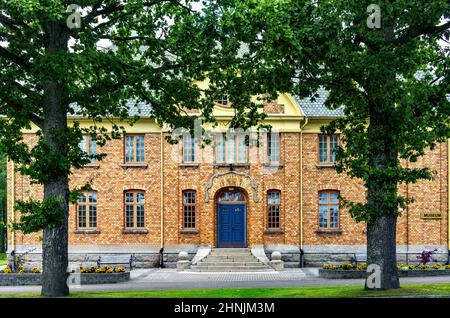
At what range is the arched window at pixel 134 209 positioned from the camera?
3281cm

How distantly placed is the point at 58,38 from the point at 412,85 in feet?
31.1

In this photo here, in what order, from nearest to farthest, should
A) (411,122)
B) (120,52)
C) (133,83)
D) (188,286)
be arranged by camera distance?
(411,122) < (133,83) < (120,52) < (188,286)

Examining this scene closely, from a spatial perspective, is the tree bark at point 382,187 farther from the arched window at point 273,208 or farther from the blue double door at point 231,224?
the blue double door at point 231,224

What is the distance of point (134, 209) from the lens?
32.8m

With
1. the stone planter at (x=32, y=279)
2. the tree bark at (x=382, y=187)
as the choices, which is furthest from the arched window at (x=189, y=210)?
the tree bark at (x=382, y=187)

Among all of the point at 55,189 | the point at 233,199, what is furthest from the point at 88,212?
the point at 55,189

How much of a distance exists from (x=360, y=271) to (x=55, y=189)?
1327 cm

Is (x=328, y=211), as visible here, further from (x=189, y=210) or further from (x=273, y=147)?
(x=189, y=210)

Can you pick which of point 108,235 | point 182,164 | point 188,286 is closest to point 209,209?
point 182,164

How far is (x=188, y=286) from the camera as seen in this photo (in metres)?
23.3

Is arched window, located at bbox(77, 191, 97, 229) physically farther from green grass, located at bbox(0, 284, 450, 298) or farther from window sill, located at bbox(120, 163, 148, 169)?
green grass, located at bbox(0, 284, 450, 298)

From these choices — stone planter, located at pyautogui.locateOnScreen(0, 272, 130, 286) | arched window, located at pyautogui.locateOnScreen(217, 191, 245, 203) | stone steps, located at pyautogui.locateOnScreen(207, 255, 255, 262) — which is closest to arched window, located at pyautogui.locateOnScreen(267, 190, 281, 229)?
arched window, located at pyautogui.locateOnScreen(217, 191, 245, 203)

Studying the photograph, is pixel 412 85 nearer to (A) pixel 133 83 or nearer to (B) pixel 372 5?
(B) pixel 372 5

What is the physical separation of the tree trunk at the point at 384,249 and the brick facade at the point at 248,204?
A: 14.3 metres
